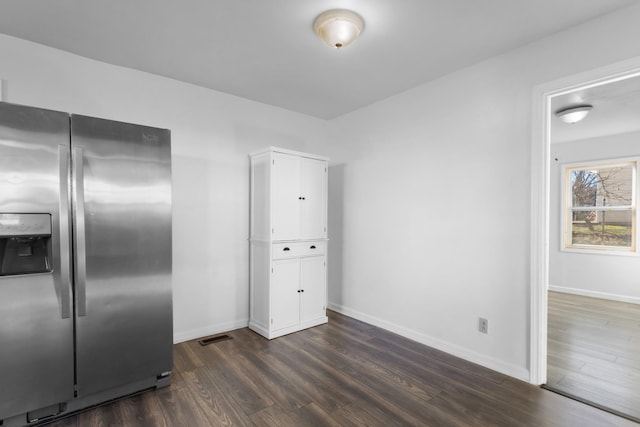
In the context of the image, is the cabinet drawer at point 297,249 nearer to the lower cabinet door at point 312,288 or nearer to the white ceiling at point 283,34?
the lower cabinet door at point 312,288

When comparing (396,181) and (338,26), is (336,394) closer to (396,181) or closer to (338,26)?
(396,181)

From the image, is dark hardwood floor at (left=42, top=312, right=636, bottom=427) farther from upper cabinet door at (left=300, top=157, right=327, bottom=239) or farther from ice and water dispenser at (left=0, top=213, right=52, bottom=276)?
upper cabinet door at (left=300, top=157, right=327, bottom=239)

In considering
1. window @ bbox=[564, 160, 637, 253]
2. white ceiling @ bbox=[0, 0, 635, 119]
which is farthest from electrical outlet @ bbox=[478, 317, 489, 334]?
window @ bbox=[564, 160, 637, 253]

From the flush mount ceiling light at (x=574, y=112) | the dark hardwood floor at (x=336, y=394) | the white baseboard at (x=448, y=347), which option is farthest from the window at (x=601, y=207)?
the dark hardwood floor at (x=336, y=394)

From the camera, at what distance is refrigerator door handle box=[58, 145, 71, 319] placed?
1.90 m

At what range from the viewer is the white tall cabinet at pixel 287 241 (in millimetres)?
3284

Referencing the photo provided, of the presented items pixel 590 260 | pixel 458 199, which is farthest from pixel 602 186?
pixel 458 199

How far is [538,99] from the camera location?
2350mm

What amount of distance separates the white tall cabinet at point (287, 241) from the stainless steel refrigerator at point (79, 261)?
3.74ft

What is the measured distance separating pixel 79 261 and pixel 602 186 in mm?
6915

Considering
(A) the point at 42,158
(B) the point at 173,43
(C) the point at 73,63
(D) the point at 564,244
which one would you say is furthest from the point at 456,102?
(D) the point at 564,244

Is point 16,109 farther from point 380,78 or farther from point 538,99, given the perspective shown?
point 538,99

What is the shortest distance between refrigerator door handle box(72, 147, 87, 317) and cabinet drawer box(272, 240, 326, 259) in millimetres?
1650

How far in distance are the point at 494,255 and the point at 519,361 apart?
83 cm
